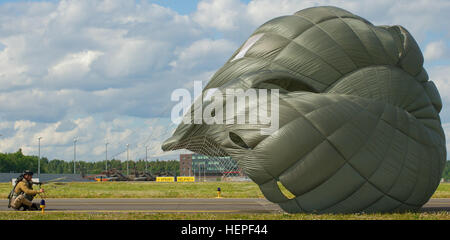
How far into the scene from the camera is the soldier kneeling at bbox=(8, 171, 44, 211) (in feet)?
67.7

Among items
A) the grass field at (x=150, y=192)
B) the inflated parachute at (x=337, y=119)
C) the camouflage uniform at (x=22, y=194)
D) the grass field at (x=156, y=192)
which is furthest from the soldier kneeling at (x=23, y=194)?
the grass field at (x=156, y=192)

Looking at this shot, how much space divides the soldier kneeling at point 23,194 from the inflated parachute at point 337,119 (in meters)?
7.69

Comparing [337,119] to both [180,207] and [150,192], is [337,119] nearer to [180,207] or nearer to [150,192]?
[180,207]

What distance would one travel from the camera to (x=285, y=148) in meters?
15.8

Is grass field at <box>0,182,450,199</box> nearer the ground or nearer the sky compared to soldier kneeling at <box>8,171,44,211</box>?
nearer the ground

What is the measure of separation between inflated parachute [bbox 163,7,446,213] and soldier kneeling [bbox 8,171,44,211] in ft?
25.2

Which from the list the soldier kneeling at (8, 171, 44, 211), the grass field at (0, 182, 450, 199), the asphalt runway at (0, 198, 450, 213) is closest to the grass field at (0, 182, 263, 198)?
the grass field at (0, 182, 450, 199)

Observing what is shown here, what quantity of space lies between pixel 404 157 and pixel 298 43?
5916 millimetres

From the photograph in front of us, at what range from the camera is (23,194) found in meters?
20.9

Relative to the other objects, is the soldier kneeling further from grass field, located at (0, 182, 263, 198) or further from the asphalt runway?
grass field, located at (0, 182, 263, 198)

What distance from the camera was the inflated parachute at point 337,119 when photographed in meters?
16.1
